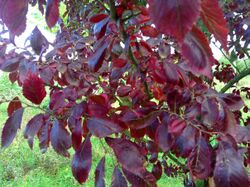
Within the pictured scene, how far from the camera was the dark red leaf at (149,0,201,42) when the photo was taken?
32cm

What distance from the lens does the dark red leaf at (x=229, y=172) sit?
61 centimetres

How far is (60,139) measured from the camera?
73cm

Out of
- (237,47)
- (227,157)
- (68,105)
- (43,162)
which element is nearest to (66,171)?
(43,162)

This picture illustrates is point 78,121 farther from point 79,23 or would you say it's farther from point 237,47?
point 79,23

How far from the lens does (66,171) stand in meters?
3.58

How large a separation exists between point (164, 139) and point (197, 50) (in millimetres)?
314

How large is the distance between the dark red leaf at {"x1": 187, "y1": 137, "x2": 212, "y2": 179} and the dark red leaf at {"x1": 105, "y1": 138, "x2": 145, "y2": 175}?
0.10 metres

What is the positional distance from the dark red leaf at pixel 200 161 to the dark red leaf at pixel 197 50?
29cm

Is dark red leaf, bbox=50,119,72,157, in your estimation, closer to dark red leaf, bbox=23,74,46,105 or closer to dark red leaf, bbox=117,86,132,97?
dark red leaf, bbox=23,74,46,105

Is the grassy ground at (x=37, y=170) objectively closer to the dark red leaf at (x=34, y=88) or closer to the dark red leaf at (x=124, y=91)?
the dark red leaf at (x=124, y=91)

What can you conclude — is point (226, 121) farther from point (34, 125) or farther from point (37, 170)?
point (37, 170)

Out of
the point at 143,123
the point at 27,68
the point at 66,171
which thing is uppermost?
the point at 27,68

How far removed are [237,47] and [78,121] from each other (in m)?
1.38

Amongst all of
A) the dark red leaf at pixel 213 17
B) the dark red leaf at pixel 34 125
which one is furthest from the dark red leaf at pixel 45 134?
the dark red leaf at pixel 213 17
